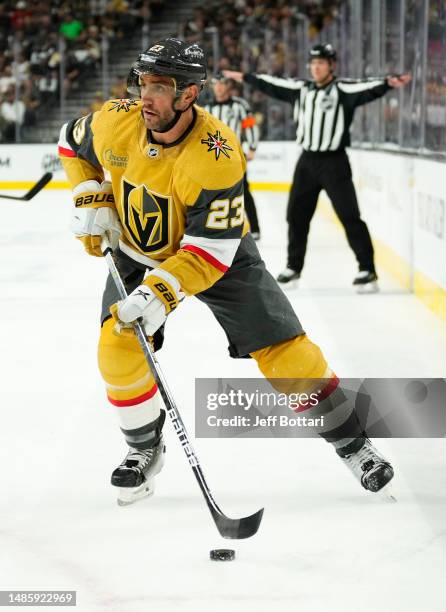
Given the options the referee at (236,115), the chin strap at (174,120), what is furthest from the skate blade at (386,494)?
the referee at (236,115)

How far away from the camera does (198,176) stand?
2.31 metres

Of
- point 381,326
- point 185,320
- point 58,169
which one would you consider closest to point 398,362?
point 381,326

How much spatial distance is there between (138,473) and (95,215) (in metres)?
0.63

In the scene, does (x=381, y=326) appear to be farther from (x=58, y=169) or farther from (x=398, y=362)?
(x=58, y=169)

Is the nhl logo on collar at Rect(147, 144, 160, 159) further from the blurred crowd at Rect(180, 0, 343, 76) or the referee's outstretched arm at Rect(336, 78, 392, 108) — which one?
the blurred crowd at Rect(180, 0, 343, 76)

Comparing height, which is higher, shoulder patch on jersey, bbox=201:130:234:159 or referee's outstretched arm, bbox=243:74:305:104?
shoulder patch on jersey, bbox=201:130:234:159

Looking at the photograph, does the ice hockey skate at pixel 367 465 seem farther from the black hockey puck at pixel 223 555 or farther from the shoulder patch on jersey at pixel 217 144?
the shoulder patch on jersey at pixel 217 144

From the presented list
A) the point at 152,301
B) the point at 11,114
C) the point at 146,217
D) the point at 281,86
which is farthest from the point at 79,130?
the point at 11,114

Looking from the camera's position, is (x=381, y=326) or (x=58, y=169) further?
(x=58, y=169)

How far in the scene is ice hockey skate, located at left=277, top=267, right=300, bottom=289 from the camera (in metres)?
5.88

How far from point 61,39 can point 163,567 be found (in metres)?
12.1

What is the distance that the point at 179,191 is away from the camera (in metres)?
2.36

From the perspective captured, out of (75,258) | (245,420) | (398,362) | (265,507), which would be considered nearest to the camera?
(265,507)

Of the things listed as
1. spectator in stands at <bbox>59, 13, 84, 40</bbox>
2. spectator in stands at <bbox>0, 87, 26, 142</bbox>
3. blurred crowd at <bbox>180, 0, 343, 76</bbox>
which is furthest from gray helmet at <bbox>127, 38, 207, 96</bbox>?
spectator in stands at <bbox>59, 13, 84, 40</bbox>
